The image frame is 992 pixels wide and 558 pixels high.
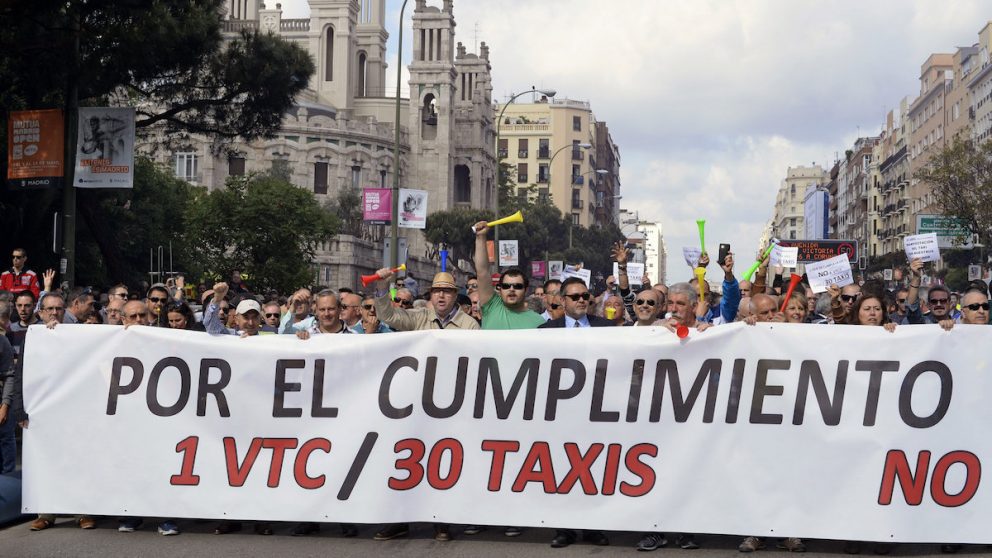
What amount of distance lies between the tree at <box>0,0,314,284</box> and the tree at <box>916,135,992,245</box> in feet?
103

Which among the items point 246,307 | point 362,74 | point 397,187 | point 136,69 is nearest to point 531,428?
point 246,307

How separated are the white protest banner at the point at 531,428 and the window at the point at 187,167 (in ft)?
316

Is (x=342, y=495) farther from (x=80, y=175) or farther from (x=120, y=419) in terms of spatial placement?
(x=80, y=175)

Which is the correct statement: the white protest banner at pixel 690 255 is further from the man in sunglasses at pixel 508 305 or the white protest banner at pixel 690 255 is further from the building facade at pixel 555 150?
the building facade at pixel 555 150

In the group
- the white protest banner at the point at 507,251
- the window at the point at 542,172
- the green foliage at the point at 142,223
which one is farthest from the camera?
the window at the point at 542,172

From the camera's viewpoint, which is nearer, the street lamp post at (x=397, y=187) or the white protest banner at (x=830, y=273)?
the white protest banner at (x=830, y=273)

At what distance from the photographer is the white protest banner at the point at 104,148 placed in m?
19.9

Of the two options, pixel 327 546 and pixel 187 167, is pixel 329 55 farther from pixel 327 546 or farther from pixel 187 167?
pixel 327 546

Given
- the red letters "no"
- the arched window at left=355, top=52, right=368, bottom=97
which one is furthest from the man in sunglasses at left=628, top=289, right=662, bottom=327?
the arched window at left=355, top=52, right=368, bottom=97

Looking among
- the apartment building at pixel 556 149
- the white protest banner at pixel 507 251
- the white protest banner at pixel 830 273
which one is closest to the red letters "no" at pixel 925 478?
the white protest banner at pixel 830 273

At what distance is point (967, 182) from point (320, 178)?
64.3 m

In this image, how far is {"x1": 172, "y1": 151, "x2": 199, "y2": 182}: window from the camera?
10212cm

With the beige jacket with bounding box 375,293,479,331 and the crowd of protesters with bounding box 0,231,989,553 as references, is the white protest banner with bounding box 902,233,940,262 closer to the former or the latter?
the crowd of protesters with bounding box 0,231,989,553

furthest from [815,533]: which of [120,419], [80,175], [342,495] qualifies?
[80,175]
